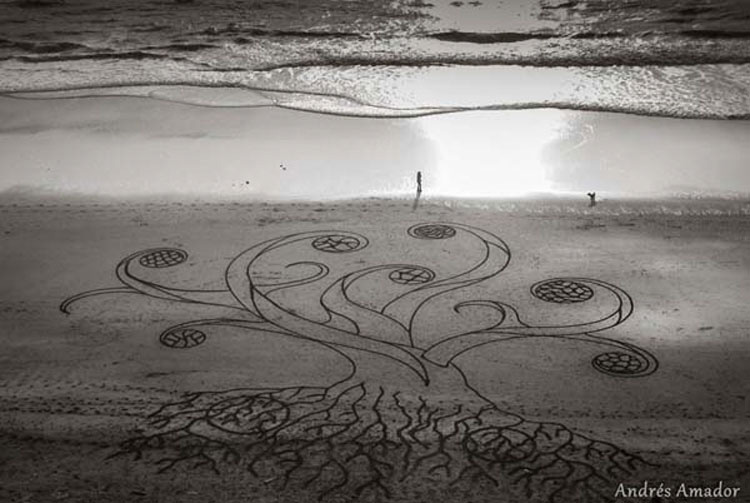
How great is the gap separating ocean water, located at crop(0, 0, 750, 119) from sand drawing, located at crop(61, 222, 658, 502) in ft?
6.31

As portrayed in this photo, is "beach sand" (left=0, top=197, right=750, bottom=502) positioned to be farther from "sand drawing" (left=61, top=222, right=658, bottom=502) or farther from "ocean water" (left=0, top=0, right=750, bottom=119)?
"ocean water" (left=0, top=0, right=750, bottom=119)

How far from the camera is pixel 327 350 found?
303 cm

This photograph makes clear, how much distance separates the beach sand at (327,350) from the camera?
2420 mm

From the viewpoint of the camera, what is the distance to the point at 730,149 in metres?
4.58

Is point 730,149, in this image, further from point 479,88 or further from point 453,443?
point 453,443

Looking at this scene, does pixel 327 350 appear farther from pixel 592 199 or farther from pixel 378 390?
pixel 592 199

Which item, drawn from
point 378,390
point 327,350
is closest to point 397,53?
point 327,350

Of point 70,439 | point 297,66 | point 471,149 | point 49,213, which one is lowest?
point 70,439

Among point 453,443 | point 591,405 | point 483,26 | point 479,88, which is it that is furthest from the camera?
point 483,26

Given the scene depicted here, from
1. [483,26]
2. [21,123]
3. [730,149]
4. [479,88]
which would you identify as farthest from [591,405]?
[483,26]

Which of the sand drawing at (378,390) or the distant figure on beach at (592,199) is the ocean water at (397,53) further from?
the sand drawing at (378,390)

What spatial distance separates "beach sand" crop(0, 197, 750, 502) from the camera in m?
2.42

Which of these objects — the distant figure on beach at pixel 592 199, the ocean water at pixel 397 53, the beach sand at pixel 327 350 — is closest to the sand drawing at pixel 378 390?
the beach sand at pixel 327 350

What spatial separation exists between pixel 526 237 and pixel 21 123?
338cm
